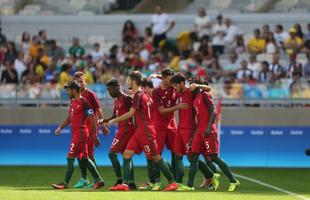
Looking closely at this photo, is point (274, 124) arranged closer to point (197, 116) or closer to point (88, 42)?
point (88, 42)

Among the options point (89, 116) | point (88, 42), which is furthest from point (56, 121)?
point (89, 116)

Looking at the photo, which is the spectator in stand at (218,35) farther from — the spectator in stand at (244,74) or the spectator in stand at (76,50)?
the spectator in stand at (76,50)

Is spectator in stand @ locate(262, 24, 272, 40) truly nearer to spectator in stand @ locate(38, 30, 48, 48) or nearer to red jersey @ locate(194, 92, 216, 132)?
spectator in stand @ locate(38, 30, 48, 48)

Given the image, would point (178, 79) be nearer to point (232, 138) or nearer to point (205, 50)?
point (232, 138)

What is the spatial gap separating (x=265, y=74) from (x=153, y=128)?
11.4 m

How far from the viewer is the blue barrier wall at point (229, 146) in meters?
27.3

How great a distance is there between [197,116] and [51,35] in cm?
1605

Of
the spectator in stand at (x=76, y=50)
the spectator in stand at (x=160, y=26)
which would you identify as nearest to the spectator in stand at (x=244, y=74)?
the spectator in stand at (x=160, y=26)

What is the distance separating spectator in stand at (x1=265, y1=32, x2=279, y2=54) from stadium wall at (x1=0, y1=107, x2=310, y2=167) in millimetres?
3053

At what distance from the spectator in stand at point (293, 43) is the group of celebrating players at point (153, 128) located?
11.9m

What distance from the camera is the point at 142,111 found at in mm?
17672

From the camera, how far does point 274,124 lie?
2773 cm

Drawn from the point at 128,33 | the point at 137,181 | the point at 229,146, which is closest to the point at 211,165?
the point at 137,181

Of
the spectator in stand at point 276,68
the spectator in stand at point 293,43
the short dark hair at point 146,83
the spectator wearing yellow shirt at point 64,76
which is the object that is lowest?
the spectator wearing yellow shirt at point 64,76
